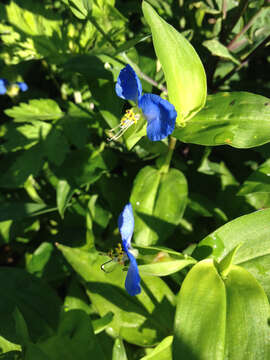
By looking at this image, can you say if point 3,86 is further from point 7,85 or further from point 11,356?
point 11,356

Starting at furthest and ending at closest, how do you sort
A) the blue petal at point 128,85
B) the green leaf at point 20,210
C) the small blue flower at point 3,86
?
the small blue flower at point 3,86 → the green leaf at point 20,210 → the blue petal at point 128,85

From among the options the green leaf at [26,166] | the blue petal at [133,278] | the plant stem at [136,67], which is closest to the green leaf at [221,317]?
the blue petal at [133,278]

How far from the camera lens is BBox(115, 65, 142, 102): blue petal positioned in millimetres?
1411

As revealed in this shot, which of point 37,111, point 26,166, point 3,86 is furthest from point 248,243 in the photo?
point 3,86

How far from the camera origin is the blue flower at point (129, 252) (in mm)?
1307

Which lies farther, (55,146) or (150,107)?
(55,146)

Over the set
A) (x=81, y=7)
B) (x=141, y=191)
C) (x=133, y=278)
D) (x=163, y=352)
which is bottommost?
(x=163, y=352)

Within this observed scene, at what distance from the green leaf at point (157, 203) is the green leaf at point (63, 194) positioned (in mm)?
426

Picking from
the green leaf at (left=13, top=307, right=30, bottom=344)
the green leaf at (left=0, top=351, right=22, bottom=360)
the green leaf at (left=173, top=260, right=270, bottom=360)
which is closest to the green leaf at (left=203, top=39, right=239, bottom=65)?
the green leaf at (left=173, top=260, right=270, bottom=360)

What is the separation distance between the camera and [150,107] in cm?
143

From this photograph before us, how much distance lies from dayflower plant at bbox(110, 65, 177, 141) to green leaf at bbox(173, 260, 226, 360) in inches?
23.3

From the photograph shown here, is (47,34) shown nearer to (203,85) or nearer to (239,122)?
(203,85)

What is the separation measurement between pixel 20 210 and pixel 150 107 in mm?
1262

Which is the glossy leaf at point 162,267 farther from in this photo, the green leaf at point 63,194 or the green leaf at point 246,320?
the green leaf at point 63,194
